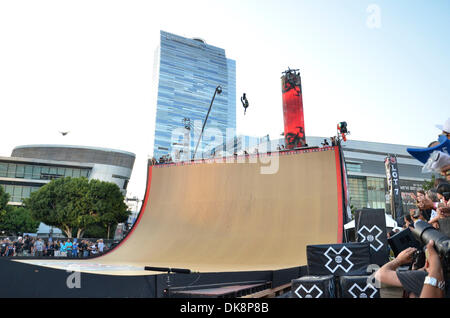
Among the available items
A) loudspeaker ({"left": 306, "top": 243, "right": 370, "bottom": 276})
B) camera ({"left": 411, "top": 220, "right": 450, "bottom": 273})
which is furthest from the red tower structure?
camera ({"left": 411, "top": 220, "right": 450, "bottom": 273})

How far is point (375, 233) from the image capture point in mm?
5340

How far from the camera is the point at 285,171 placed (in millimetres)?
12109

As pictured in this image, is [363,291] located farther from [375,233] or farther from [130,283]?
[130,283]

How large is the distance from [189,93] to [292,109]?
7989 centimetres

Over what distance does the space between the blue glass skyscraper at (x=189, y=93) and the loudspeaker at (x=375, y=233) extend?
79.2 m

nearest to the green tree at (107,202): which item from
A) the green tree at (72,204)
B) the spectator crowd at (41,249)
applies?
the green tree at (72,204)

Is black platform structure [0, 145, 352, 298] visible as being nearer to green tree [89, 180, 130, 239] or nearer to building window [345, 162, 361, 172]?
green tree [89, 180, 130, 239]

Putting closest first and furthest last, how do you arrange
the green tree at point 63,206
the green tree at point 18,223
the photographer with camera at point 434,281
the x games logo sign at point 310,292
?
the photographer with camera at point 434,281, the x games logo sign at point 310,292, the green tree at point 63,206, the green tree at point 18,223

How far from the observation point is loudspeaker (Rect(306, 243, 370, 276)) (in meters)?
4.49

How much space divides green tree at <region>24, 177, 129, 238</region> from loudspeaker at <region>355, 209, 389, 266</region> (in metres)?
25.6

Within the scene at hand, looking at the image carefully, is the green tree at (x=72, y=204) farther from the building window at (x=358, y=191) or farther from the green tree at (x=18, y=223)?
the building window at (x=358, y=191)

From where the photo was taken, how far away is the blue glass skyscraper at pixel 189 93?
299ft

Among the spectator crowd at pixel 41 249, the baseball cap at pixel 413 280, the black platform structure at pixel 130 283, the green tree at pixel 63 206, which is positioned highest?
the green tree at pixel 63 206
